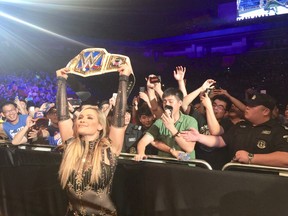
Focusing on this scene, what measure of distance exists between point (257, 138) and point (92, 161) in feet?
5.06

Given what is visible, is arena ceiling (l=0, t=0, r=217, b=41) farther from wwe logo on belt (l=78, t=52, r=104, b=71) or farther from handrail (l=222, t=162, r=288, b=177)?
handrail (l=222, t=162, r=288, b=177)

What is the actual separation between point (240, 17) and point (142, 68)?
5.90 m

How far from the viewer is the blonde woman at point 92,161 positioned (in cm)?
249

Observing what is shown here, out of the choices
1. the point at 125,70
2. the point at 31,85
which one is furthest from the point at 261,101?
the point at 31,85

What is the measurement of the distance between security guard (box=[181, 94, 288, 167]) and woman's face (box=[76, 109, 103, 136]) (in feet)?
3.23

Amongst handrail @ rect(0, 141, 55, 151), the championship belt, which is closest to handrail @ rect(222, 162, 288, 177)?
the championship belt

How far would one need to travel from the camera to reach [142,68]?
59.6 feet

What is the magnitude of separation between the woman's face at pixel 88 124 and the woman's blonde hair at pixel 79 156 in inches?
1.3

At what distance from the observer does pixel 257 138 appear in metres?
3.04

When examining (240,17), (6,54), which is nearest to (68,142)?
(240,17)

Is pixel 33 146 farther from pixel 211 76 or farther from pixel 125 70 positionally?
pixel 211 76

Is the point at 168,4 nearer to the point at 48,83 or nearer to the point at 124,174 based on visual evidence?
the point at 48,83

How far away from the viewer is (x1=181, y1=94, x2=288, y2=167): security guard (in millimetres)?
2734

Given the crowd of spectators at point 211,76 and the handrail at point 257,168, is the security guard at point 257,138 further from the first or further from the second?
the crowd of spectators at point 211,76
